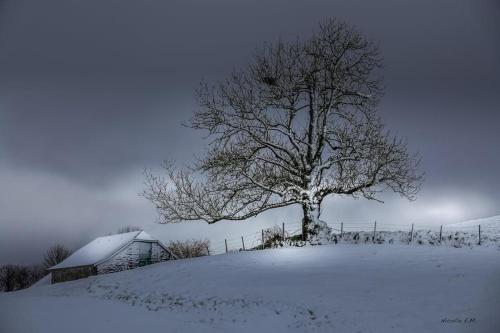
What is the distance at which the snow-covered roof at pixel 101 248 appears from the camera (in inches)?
2126

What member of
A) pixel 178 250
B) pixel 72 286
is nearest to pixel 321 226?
pixel 72 286

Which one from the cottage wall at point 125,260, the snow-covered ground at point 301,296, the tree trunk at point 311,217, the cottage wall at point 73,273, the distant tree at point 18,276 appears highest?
the tree trunk at point 311,217

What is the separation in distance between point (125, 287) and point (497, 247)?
2012 cm

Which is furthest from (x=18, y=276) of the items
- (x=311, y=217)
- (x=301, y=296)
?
(x=301, y=296)

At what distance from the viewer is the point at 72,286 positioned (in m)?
34.2

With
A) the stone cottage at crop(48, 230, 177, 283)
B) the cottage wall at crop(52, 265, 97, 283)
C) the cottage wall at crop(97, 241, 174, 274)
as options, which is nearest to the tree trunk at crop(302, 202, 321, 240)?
the stone cottage at crop(48, 230, 177, 283)

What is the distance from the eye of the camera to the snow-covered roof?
5400 cm

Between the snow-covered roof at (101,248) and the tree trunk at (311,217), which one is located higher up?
the tree trunk at (311,217)

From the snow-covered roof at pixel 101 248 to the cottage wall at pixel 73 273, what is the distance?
48 cm

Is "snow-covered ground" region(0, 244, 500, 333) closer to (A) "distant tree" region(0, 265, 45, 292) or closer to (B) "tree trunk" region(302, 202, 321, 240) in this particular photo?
(B) "tree trunk" region(302, 202, 321, 240)

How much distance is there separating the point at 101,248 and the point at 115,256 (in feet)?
20.2

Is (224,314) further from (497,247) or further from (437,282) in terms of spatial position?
(497,247)

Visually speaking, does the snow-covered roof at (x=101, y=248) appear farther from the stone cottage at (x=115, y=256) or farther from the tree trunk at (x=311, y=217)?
the tree trunk at (x=311, y=217)

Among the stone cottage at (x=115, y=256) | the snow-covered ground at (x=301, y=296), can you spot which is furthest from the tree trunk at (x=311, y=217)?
the stone cottage at (x=115, y=256)
